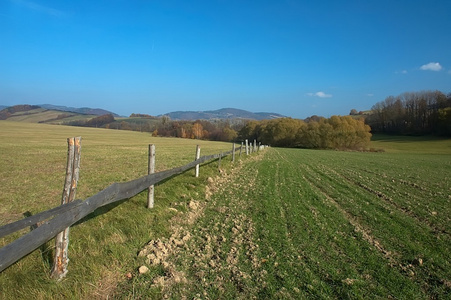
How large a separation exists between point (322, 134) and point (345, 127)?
5.94 m

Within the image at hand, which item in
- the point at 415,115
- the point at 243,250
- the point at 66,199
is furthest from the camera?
the point at 415,115

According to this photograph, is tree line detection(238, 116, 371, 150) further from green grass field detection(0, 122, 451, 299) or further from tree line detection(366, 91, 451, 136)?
green grass field detection(0, 122, 451, 299)

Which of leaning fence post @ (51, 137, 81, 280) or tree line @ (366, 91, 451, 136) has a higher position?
tree line @ (366, 91, 451, 136)

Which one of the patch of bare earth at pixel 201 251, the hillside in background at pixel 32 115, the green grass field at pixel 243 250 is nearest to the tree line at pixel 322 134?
the green grass field at pixel 243 250

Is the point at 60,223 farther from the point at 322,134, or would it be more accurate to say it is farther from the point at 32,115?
the point at 32,115

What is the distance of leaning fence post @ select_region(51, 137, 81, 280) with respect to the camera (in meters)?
3.19

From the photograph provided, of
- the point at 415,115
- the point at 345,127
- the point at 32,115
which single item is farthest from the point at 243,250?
the point at 32,115

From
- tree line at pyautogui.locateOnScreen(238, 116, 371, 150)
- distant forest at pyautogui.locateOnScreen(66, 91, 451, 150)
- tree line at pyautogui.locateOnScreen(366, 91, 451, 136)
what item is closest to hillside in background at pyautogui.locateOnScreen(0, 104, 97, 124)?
distant forest at pyautogui.locateOnScreen(66, 91, 451, 150)

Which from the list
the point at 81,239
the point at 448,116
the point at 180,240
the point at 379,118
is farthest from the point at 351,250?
the point at 379,118

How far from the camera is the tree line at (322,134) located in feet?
219

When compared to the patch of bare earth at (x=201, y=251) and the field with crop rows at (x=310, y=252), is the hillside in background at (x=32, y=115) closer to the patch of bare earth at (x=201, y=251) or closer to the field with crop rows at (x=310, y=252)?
the patch of bare earth at (x=201, y=251)

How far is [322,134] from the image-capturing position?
6994cm

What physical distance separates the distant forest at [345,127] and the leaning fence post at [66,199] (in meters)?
71.0

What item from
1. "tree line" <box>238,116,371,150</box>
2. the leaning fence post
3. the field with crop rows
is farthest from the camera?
"tree line" <box>238,116,371,150</box>
